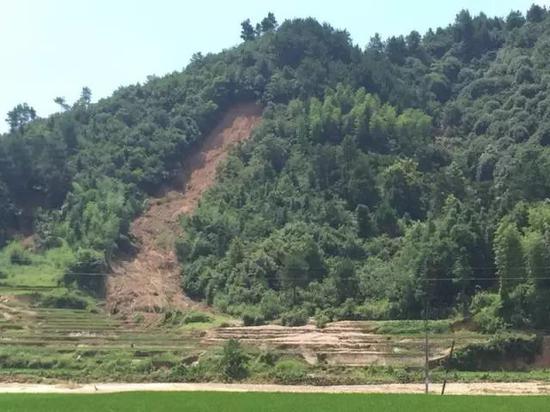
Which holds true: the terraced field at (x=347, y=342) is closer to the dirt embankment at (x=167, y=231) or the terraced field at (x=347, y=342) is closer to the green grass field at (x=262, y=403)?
the dirt embankment at (x=167, y=231)

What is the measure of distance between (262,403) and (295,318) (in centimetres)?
2817

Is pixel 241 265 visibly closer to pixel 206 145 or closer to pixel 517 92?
pixel 206 145

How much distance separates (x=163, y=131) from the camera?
92.1 meters

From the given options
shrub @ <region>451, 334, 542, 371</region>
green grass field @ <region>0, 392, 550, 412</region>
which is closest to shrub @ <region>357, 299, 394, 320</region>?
shrub @ <region>451, 334, 542, 371</region>

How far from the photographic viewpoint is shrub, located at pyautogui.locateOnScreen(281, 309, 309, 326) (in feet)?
191

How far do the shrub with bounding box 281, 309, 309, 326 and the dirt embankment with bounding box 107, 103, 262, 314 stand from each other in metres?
10.5

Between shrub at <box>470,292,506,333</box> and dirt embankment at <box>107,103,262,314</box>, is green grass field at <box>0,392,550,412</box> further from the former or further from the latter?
dirt embankment at <box>107,103,262,314</box>

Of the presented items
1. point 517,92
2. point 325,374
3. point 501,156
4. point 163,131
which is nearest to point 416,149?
point 501,156

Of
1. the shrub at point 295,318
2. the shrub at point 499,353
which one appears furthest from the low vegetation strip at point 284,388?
the shrub at point 295,318

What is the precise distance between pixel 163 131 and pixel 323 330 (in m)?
43.6

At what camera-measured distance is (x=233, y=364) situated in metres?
45.2

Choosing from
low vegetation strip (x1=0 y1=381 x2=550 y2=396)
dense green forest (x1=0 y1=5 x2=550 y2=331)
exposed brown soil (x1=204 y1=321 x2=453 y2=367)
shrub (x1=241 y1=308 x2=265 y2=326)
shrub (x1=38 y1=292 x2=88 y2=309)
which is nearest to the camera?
low vegetation strip (x1=0 y1=381 x2=550 y2=396)

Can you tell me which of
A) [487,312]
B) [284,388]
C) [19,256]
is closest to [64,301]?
[19,256]

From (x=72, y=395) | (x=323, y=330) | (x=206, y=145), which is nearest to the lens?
(x=72, y=395)
